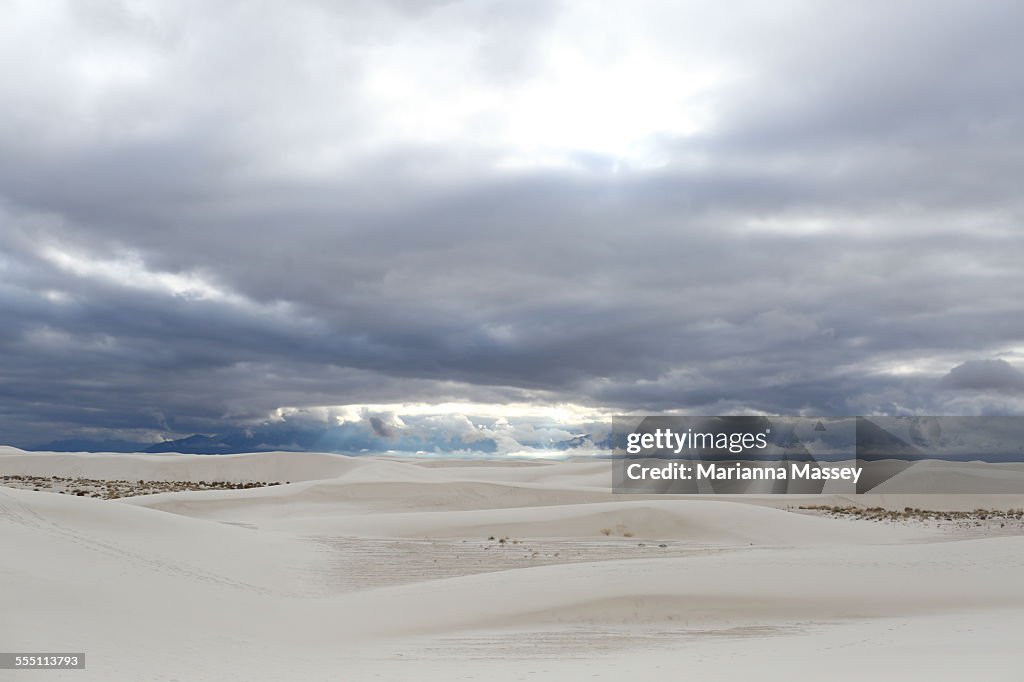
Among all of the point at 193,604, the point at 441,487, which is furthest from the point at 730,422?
the point at 193,604

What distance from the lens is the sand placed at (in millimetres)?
9898

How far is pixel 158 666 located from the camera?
384 inches

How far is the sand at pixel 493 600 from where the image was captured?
990 cm

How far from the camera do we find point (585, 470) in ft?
227

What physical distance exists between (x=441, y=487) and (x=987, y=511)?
87.6 ft

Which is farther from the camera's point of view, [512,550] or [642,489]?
[642,489]

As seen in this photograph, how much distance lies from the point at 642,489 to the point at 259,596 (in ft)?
121

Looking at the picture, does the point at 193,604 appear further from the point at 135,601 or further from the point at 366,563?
the point at 366,563

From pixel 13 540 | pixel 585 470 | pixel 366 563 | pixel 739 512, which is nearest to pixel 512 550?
pixel 366 563

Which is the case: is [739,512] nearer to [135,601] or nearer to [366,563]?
[366,563]

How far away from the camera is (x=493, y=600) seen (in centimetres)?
1482

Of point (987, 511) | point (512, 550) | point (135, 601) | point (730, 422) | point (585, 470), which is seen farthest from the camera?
point (585, 470)

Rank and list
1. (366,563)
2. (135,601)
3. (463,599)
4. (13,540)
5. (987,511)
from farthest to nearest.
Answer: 1. (987,511)
2. (366,563)
3. (463,599)
4. (13,540)
5. (135,601)

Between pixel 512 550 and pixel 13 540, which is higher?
pixel 13 540
